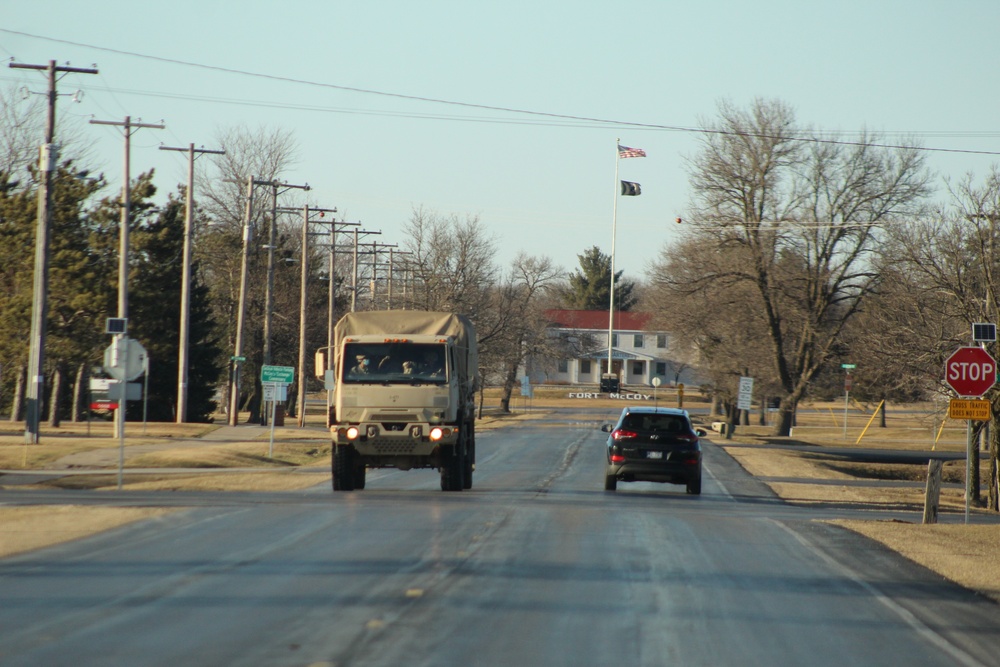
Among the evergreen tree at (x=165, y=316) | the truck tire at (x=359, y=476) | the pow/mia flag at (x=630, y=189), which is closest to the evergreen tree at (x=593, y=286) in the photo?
the pow/mia flag at (x=630, y=189)

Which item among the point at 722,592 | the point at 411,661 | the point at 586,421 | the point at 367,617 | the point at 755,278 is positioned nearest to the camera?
the point at 411,661

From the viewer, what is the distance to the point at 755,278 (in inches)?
2128

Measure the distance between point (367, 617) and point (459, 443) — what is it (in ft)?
44.7

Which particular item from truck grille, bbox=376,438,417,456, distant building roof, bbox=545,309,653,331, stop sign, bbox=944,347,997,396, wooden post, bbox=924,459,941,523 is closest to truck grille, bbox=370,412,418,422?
truck grille, bbox=376,438,417,456

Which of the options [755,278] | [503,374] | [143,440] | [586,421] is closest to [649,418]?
[143,440]

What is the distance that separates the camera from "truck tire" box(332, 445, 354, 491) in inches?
870

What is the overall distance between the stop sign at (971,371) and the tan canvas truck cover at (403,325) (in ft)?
29.6

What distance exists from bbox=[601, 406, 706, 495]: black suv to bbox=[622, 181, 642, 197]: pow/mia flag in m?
51.1

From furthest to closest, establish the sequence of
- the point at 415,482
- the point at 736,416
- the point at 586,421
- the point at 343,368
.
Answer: the point at 736,416 < the point at 586,421 < the point at 415,482 < the point at 343,368

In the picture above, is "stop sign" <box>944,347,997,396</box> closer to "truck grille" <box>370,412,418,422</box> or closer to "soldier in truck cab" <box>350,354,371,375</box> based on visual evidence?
"truck grille" <box>370,412,418,422</box>

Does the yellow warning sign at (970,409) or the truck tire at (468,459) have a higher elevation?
the yellow warning sign at (970,409)

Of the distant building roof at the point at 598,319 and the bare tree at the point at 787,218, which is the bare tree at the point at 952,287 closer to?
the bare tree at the point at 787,218

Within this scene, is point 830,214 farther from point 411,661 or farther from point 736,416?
point 411,661

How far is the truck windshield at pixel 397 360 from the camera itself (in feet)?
70.6
